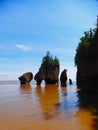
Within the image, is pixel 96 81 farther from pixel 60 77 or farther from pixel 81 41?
pixel 60 77

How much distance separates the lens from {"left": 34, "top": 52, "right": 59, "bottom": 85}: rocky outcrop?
222 ft

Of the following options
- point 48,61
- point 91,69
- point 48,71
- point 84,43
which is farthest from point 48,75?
point 91,69

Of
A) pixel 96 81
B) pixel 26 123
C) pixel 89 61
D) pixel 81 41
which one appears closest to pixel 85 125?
pixel 26 123

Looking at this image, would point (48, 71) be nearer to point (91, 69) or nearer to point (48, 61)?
point (48, 61)

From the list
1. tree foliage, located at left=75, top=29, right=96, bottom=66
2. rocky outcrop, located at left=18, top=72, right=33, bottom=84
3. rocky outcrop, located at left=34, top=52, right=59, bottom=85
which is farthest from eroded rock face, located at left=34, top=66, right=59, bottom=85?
tree foliage, located at left=75, top=29, right=96, bottom=66

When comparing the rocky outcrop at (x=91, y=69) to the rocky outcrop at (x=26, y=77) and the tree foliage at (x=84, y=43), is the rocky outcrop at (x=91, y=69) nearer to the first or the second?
the tree foliage at (x=84, y=43)

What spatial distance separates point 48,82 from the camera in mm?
69188

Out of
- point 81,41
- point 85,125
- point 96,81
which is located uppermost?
point 81,41

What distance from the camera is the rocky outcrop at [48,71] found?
67.7m

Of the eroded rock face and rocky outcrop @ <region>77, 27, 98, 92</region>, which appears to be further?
the eroded rock face

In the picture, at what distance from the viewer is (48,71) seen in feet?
223

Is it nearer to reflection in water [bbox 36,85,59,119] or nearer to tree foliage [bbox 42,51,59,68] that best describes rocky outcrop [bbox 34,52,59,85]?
tree foliage [bbox 42,51,59,68]

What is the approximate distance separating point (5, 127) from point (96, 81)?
2884cm

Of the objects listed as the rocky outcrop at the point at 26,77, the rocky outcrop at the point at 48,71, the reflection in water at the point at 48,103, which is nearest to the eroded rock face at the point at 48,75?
the rocky outcrop at the point at 48,71
